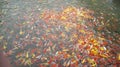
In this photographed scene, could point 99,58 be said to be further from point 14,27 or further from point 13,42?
point 14,27

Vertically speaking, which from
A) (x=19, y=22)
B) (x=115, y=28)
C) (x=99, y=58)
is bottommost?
(x=99, y=58)

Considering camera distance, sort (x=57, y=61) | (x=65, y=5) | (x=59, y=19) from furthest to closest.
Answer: (x=65, y=5), (x=59, y=19), (x=57, y=61)

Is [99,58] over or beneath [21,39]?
beneath

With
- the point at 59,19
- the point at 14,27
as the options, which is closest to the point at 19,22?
the point at 14,27

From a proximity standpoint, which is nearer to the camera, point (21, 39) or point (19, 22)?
point (21, 39)

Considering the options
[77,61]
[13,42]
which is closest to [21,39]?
[13,42]

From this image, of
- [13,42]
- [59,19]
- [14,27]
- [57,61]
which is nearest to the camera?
[57,61]
